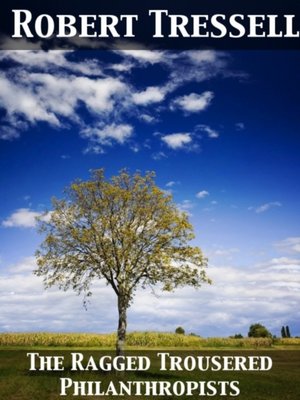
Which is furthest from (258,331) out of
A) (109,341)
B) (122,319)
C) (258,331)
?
(122,319)

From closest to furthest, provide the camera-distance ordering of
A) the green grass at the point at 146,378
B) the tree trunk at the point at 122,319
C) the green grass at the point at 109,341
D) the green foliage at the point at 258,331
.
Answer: the green grass at the point at 146,378
the tree trunk at the point at 122,319
the green grass at the point at 109,341
the green foliage at the point at 258,331

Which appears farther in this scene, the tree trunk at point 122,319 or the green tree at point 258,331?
the green tree at point 258,331

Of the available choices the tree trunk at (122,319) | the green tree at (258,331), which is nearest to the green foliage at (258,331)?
the green tree at (258,331)

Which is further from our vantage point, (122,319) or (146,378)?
(122,319)

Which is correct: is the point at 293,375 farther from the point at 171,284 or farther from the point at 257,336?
the point at 257,336

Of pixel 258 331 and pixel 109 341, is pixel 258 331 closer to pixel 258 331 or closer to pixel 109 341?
pixel 258 331

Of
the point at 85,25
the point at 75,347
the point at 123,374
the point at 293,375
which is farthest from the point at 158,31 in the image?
the point at 75,347

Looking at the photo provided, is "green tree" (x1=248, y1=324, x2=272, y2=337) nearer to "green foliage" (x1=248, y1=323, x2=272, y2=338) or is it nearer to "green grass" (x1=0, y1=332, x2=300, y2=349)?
"green foliage" (x1=248, y1=323, x2=272, y2=338)

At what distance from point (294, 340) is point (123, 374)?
70004 millimetres

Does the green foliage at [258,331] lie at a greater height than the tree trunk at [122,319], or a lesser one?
lesser

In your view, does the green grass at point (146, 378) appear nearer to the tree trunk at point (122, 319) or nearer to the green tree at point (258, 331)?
the tree trunk at point (122, 319)

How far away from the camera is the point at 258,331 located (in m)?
95.6

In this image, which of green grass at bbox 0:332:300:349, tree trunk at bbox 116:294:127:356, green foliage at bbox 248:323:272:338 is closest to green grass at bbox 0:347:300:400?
tree trunk at bbox 116:294:127:356

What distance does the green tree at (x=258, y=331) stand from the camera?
9538cm
